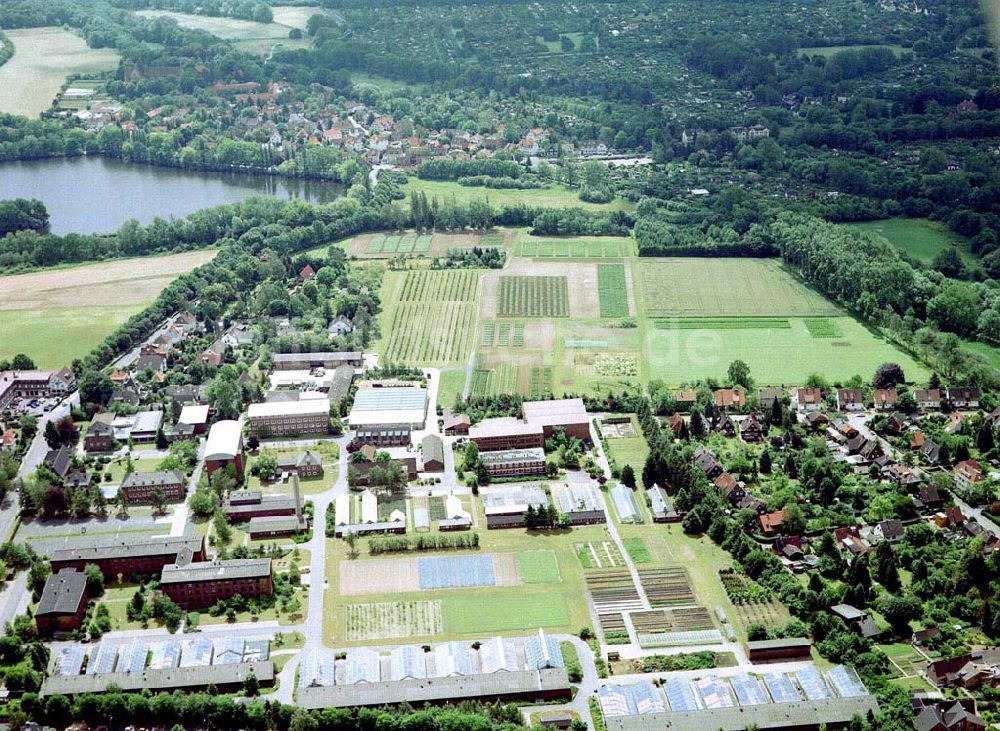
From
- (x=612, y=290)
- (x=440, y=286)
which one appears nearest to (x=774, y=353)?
(x=612, y=290)

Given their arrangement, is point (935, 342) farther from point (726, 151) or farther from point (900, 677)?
point (726, 151)

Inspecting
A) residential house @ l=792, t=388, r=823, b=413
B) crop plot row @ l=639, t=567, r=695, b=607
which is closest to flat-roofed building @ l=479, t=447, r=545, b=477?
crop plot row @ l=639, t=567, r=695, b=607

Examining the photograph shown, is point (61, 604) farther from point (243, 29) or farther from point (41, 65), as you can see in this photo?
point (243, 29)

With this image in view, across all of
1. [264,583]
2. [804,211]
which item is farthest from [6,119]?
[264,583]

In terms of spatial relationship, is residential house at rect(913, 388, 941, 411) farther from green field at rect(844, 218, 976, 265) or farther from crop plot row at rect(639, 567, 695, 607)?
crop plot row at rect(639, 567, 695, 607)

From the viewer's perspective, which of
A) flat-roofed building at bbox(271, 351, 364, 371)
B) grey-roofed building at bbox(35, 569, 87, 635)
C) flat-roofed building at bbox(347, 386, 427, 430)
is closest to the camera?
grey-roofed building at bbox(35, 569, 87, 635)

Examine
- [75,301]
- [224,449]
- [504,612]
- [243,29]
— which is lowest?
[75,301]
